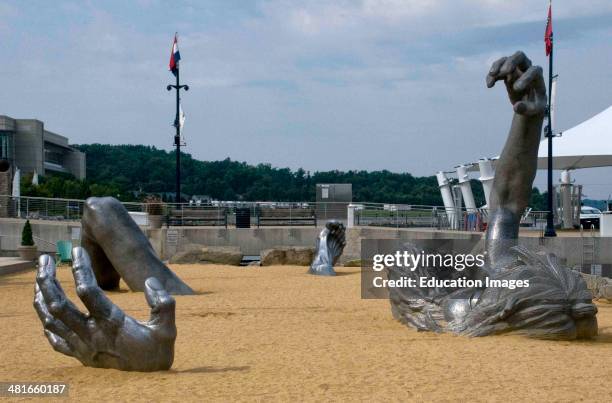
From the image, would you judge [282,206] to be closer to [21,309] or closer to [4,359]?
[21,309]

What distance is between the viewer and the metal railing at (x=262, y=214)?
2881 cm

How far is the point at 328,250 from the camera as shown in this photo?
65.6 feet

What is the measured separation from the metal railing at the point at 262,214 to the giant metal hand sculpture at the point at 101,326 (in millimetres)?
21144

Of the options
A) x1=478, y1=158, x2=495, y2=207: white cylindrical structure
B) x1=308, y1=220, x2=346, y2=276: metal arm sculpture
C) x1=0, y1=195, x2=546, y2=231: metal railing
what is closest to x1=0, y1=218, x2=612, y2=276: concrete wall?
x1=0, y1=195, x2=546, y2=231: metal railing

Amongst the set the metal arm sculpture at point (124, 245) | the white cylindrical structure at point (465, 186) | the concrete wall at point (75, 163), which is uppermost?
the concrete wall at point (75, 163)

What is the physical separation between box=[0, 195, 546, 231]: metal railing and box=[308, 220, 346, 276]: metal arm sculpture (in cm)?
840

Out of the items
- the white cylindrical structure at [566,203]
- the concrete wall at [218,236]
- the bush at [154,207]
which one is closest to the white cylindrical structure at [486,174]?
the white cylindrical structure at [566,203]

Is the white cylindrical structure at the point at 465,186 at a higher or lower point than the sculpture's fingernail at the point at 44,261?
higher

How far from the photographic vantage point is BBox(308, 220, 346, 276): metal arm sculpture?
63.3 ft

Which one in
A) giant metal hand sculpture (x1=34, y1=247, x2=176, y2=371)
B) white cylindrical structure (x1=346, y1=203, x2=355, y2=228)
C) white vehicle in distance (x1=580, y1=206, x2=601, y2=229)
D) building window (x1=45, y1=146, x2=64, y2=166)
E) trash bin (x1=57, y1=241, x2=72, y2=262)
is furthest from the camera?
building window (x1=45, y1=146, x2=64, y2=166)

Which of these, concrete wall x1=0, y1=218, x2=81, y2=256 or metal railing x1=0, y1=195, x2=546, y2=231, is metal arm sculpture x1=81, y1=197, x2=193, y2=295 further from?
concrete wall x1=0, y1=218, x2=81, y2=256

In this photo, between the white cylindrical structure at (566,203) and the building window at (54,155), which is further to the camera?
the building window at (54,155)

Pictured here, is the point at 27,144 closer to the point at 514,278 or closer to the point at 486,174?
the point at 486,174

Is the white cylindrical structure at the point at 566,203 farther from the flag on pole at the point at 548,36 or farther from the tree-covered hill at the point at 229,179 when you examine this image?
the tree-covered hill at the point at 229,179
